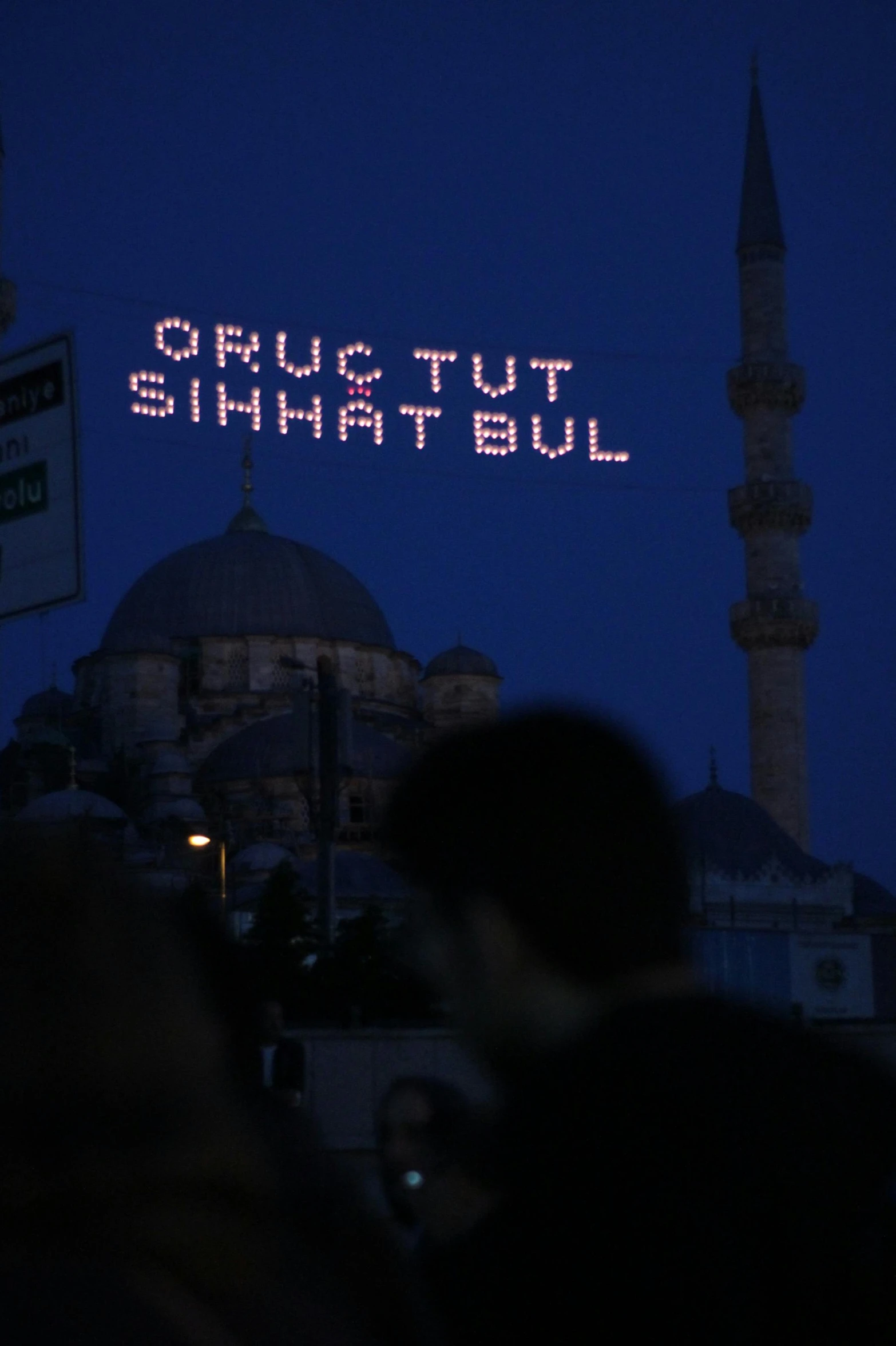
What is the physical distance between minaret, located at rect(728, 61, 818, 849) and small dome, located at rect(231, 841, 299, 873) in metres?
10.00

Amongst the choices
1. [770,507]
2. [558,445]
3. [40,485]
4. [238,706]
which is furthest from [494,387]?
[238,706]

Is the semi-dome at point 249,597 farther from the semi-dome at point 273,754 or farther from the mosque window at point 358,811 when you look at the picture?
the mosque window at point 358,811

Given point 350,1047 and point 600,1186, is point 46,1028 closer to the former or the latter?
point 600,1186

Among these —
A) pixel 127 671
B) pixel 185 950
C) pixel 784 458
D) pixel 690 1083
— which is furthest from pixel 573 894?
pixel 127 671

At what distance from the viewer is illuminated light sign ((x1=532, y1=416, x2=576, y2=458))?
1142cm

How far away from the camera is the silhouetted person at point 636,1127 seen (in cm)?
143

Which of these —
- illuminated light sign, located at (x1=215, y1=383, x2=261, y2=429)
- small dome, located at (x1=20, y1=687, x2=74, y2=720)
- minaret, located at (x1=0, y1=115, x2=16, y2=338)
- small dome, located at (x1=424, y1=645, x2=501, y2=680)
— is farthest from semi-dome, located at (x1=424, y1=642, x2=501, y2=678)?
illuminated light sign, located at (x1=215, y1=383, x2=261, y2=429)

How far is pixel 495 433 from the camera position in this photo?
11.3 metres

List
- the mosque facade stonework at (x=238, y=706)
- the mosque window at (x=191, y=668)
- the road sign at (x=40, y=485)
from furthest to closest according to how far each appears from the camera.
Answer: the mosque window at (x=191, y=668), the mosque facade stonework at (x=238, y=706), the road sign at (x=40, y=485)

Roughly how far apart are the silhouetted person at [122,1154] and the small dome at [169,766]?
41.3m

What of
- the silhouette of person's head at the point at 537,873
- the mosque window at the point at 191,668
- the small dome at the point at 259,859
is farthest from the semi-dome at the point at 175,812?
the silhouette of person's head at the point at 537,873

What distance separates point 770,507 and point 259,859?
12581 millimetres

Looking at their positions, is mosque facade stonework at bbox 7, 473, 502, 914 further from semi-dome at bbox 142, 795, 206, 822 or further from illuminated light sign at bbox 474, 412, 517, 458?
illuminated light sign at bbox 474, 412, 517, 458

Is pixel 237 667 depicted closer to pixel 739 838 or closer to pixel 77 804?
pixel 77 804
